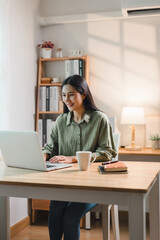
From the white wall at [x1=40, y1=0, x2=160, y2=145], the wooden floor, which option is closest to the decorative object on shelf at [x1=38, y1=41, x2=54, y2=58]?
the white wall at [x1=40, y1=0, x2=160, y2=145]

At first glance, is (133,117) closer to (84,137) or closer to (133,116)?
(133,116)

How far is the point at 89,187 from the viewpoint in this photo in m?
1.32

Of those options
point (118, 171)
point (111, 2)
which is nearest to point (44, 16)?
point (111, 2)

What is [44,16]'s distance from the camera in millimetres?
3602

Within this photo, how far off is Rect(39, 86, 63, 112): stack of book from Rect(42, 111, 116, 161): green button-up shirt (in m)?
1.16

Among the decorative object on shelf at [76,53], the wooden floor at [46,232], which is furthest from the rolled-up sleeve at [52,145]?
the decorative object on shelf at [76,53]

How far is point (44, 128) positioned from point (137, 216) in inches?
86.6

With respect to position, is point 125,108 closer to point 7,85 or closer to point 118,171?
point 7,85

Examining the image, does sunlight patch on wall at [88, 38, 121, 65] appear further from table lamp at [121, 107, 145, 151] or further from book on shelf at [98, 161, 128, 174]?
book on shelf at [98, 161, 128, 174]

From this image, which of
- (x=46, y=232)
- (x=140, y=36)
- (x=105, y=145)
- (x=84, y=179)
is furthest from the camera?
(x=140, y=36)

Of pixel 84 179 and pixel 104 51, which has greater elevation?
pixel 104 51

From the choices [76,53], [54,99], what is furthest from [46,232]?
[76,53]

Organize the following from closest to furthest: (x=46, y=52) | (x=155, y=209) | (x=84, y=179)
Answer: (x=84, y=179) → (x=155, y=209) → (x=46, y=52)

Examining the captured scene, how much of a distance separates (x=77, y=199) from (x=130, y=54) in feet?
7.57
